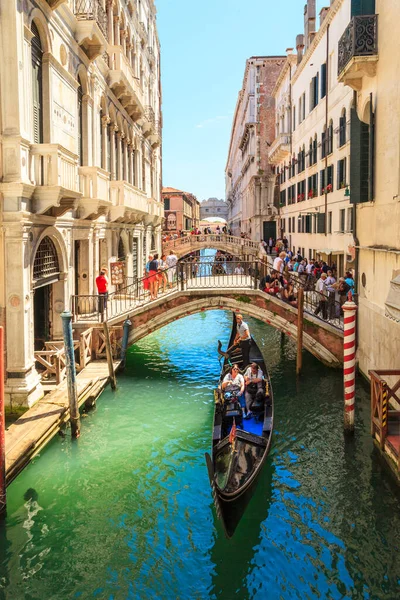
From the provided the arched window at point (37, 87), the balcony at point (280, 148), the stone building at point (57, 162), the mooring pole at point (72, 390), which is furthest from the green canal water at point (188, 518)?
the balcony at point (280, 148)

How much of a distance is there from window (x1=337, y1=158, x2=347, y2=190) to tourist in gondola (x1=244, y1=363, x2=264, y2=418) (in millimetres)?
9014

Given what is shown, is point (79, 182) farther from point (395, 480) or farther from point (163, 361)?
point (395, 480)

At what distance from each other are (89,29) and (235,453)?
1019 cm

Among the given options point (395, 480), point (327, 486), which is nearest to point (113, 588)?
point (327, 486)

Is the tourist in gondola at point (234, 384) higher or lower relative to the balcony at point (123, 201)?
lower

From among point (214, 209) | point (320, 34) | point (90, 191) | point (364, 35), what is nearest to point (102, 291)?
point (90, 191)

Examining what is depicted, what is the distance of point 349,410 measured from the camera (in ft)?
33.5

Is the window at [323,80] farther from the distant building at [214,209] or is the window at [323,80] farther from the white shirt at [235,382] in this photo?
the distant building at [214,209]

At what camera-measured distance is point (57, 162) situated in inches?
419

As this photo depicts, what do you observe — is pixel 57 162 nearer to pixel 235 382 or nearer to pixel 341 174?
pixel 235 382

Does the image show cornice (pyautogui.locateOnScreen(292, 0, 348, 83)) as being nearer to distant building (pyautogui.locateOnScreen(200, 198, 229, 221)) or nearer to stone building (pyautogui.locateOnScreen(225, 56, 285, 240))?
stone building (pyautogui.locateOnScreen(225, 56, 285, 240))

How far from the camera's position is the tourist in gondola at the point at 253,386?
32.9ft

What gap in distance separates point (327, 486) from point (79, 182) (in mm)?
8775

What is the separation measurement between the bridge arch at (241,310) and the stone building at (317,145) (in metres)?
2.80
